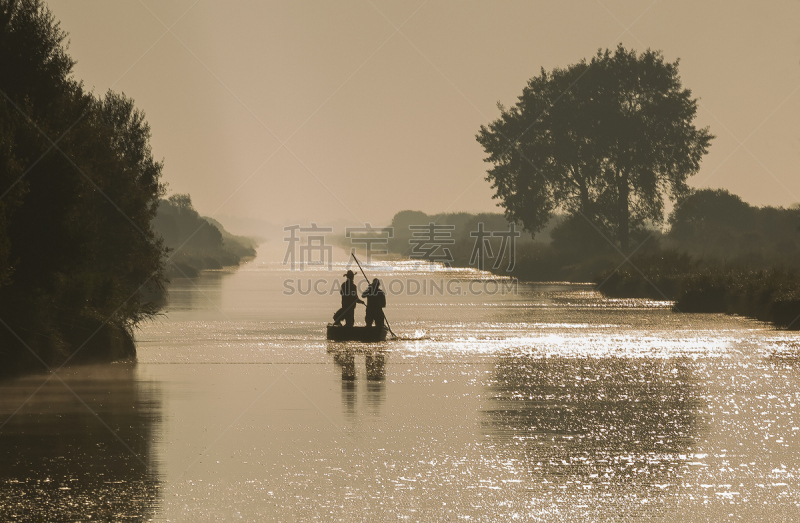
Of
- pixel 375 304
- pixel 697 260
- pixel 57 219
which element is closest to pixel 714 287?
pixel 697 260

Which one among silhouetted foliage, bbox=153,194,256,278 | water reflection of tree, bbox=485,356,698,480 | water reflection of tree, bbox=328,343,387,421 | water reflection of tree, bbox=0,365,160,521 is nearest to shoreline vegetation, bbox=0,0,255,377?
water reflection of tree, bbox=0,365,160,521

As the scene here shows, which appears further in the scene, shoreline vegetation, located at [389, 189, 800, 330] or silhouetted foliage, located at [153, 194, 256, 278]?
silhouetted foliage, located at [153, 194, 256, 278]

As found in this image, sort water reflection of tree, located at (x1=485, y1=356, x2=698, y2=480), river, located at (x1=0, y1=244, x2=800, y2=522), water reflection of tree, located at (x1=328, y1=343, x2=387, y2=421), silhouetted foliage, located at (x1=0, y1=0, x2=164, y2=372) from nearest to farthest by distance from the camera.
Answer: river, located at (x1=0, y1=244, x2=800, y2=522) < water reflection of tree, located at (x1=485, y1=356, x2=698, y2=480) < water reflection of tree, located at (x1=328, y1=343, x2=387, y2=421) < silhouetted foliage, located at (x1=0, y1=0, x2=164, y2=372)

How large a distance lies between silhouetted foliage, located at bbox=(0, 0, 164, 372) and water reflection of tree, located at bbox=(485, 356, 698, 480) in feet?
32.2

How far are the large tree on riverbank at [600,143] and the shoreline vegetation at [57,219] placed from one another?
5548 cm

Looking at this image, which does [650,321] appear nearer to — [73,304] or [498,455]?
[73,304]

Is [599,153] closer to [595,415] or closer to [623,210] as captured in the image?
[623,210]

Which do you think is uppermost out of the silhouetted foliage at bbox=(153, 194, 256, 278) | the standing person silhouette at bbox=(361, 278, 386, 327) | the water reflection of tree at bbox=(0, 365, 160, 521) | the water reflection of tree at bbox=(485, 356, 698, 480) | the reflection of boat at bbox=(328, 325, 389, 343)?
the silhouetted foliage at bbox=(153, 194, 256, 278)

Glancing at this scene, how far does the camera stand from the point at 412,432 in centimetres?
1454

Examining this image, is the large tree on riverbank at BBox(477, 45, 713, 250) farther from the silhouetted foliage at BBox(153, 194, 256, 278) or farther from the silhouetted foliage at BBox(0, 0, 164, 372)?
the silhouetted foliage at BBox(0, 0, 164, 372)

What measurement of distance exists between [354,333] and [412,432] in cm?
1540

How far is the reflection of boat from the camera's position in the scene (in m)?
29.8

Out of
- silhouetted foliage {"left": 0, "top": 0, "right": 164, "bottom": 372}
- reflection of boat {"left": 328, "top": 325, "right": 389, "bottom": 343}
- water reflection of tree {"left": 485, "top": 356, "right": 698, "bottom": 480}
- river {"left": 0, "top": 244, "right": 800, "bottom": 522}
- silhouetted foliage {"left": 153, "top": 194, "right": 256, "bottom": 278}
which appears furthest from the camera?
silhouetted foliage {"left": 153, "top": 194, "right": 256, "bottom": 278}

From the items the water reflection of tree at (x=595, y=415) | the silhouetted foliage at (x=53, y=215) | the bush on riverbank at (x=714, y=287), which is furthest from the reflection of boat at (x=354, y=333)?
the bush on riverbank at (x=714, y=287)
